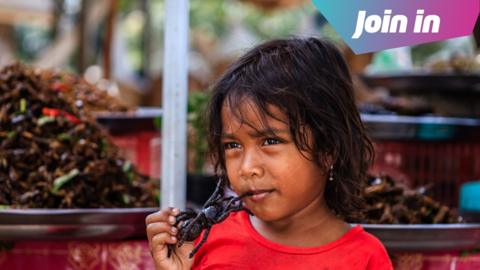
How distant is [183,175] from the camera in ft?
6.78

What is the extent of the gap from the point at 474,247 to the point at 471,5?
2.75ft

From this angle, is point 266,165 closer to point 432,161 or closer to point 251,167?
point 251,167

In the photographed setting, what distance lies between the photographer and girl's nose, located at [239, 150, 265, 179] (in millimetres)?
1608

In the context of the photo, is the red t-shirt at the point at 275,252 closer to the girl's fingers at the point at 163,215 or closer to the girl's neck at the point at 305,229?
the girl's neck at the point at 305,229

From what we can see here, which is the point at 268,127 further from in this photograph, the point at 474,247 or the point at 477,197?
the point at 477,197

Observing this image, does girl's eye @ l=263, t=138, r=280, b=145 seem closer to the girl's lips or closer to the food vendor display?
the girl's lips

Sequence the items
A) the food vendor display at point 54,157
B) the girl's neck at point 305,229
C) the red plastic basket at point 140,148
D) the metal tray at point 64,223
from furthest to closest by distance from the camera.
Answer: the red plastic basket at point 140,148, the food vendor display at point 54,157, the metal tray at point 64,223, the girl's neck at point 305,229

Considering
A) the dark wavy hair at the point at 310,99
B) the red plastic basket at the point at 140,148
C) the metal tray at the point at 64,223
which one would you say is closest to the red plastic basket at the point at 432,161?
the red plastic basket at the point at 140,148

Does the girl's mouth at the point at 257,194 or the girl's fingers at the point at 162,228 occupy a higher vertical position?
the girl's mouth at the point at 257,194

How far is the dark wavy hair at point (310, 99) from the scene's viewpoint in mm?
1646

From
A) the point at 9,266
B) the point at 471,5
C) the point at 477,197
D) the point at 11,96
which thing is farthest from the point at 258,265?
the point at 11,96

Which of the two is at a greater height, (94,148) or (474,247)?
(94,148)

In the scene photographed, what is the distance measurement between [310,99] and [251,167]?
0.19 metres

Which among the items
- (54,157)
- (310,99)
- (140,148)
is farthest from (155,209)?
(140,148)
